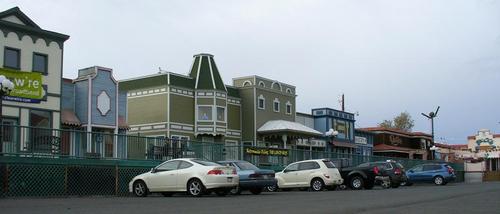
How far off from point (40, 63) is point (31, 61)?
0.63 meters

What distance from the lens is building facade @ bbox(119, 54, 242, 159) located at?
4309 centimetres

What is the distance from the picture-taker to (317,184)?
91.9ft

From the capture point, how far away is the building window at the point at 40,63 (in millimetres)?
29703

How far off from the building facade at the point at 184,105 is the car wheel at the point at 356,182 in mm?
15717

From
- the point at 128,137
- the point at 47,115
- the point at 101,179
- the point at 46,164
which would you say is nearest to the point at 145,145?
the point at 128,137

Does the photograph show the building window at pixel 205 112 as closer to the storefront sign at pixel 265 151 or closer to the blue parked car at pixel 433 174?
the storefront sign at pixel 265 151

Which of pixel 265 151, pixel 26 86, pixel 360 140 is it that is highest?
pixel 26 86

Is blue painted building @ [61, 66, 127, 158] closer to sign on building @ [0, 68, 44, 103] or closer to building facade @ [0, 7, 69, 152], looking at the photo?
building facade @ [0, 7, 69, 152]

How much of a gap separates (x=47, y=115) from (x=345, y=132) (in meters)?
35.5

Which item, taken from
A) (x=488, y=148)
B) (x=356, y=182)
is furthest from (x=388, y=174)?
(x=488, y=148)

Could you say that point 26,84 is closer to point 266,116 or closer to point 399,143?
point 266,116

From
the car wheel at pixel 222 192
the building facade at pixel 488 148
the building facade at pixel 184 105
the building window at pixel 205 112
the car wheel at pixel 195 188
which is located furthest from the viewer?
the building facade at pixel 488 148

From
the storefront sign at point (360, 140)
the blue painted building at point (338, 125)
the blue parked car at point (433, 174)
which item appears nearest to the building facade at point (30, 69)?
the blue parked car at point (433, 174)

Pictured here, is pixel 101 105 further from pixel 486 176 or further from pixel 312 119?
pixel 486 176
